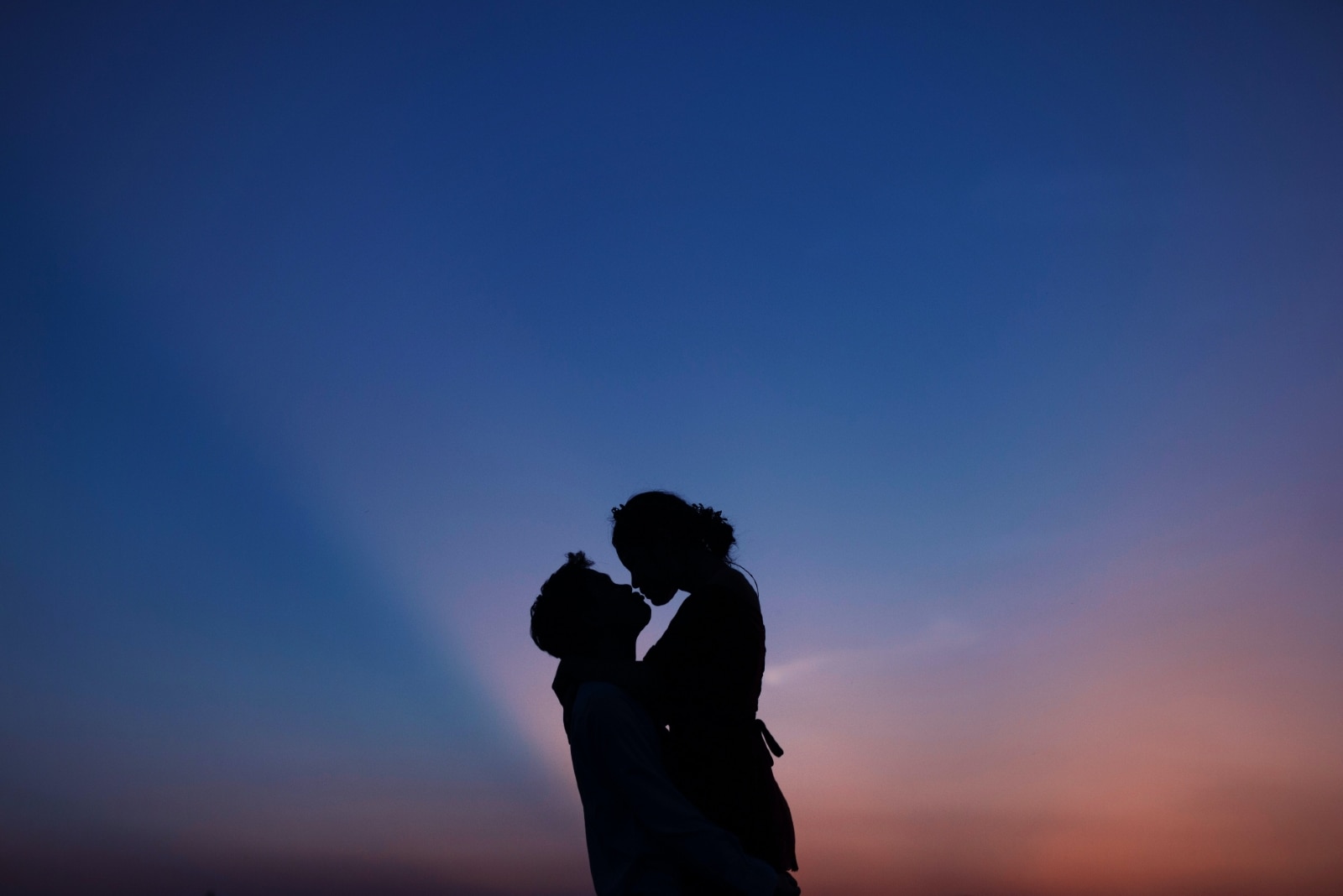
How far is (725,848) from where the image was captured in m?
4.31

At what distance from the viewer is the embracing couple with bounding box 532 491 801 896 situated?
4.38m

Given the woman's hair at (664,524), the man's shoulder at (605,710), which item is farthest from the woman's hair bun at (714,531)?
the man's shoulder at (605,710)

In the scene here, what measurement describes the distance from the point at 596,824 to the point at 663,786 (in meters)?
0.46

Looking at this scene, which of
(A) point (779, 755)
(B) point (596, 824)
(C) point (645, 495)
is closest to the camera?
(B) point (596, 824)

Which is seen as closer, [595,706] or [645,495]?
[595,706]

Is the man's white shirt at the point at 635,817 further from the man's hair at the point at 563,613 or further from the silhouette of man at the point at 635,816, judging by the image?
the man's hair at the point at 563,613

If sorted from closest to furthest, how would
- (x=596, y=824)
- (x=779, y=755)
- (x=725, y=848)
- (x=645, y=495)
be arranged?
(x=725, y=848) < (x=596, y=824) < (x=779, y=755) < (x=645, y=495)

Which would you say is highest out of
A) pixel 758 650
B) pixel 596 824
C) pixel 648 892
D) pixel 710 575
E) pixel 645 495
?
pixel 645 495

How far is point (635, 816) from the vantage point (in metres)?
4.51

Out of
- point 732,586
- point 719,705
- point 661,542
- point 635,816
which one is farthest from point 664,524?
point 635,816

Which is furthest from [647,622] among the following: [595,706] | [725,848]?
[725,848]

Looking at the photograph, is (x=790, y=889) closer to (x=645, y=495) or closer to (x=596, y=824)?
(x=596, y=824)

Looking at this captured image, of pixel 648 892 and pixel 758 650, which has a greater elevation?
pixel 758 650

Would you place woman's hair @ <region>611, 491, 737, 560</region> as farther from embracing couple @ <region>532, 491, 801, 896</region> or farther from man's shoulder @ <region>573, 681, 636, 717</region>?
man's shoulder @ <region>573, 681, 636, 717</region>
